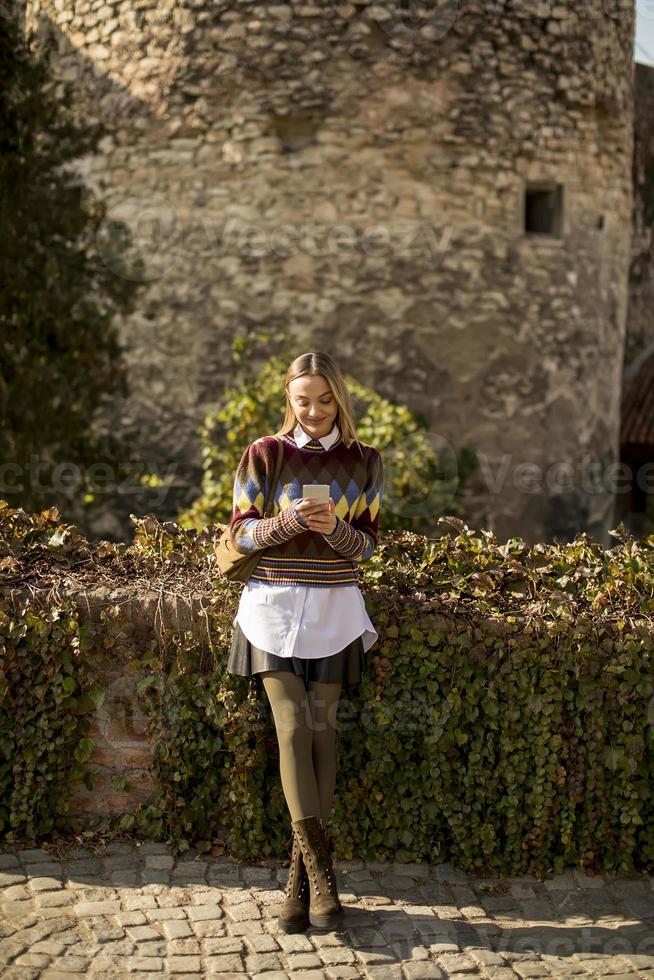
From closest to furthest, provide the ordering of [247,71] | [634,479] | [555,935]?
[555,935] → [247,71] → [634,479]

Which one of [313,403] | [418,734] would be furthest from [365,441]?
[313,403]

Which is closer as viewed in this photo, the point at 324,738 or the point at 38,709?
the point at 324,738

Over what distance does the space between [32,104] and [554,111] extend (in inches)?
168

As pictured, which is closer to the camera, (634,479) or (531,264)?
(531,264)

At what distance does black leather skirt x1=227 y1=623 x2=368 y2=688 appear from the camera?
3.50m

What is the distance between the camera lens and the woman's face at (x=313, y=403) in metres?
3.55

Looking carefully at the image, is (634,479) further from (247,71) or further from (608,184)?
(247,71)

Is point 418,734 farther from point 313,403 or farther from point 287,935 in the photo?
point 313,403

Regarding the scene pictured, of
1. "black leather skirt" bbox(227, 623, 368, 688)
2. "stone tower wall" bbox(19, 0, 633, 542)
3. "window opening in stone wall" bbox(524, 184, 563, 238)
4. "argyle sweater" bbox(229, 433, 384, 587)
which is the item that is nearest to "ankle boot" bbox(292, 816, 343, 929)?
"black leather skirt" bbox(227, 623, 368, 688)

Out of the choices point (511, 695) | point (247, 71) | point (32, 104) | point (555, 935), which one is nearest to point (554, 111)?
point (247, 71)

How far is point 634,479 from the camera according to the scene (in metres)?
12.0

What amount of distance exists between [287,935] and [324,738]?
0.59m

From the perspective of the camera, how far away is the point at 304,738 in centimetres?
344

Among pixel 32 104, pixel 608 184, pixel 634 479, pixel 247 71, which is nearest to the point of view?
pixel 32 104
